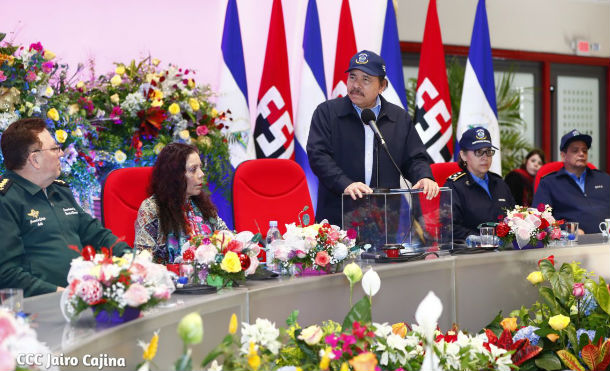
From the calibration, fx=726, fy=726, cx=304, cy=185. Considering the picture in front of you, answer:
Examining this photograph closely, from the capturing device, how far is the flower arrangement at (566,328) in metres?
1.75

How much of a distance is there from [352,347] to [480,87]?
441 cm

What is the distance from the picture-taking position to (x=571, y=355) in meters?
1.76

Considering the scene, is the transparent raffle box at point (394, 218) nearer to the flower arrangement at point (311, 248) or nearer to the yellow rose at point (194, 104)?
the flower arrangement at point (311, 248)

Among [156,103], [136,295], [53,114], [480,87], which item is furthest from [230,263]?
[480,87]

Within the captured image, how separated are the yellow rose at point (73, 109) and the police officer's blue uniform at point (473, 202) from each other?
1955mm

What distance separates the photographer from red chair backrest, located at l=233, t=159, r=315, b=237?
3.49m

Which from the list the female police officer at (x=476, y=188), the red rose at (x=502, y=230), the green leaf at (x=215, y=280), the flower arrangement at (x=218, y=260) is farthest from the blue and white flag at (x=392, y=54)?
the green leaf at (x=215, y=280)

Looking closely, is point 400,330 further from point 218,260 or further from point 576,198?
point 576,198

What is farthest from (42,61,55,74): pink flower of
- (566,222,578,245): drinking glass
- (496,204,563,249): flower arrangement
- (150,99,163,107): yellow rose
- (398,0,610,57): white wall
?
(398,0,610,57): white wall

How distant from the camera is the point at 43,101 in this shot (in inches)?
139

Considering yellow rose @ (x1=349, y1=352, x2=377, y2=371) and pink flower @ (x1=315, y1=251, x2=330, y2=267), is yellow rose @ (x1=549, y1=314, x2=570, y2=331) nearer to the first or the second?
pink flower @ (x1=315, y1=251, x2=330, y2=267)

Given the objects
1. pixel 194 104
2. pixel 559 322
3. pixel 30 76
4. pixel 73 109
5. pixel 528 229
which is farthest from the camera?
pixel 194 104

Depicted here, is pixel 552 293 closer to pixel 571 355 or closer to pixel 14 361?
pixel 571 355

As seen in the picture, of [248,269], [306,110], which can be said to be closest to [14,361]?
[248,269]
